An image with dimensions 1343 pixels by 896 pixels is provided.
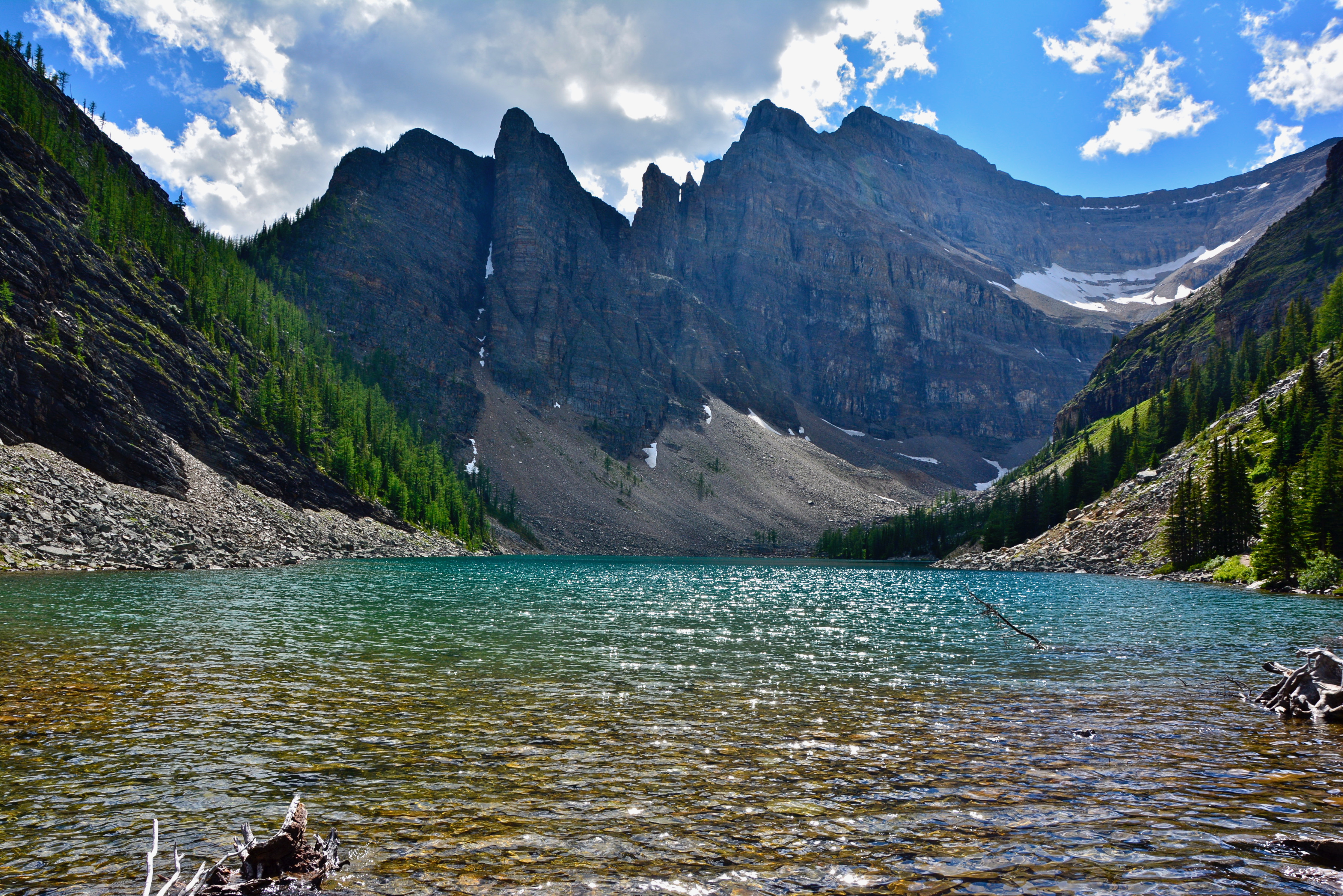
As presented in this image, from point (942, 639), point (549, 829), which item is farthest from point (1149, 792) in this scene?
point (942, 639)

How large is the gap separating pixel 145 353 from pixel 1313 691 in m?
108

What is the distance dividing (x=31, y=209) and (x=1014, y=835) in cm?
10852

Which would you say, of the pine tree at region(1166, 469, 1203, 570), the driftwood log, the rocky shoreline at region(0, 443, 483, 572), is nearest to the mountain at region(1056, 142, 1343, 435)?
the pine tree at region(1166, 469, 1203, 570)

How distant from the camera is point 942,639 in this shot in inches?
1181

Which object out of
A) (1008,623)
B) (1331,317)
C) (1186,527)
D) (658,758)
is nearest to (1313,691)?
(1008,623)

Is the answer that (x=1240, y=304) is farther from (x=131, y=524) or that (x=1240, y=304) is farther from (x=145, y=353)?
(x=145, y=353)

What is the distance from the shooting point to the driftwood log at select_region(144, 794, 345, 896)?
6.93 meters

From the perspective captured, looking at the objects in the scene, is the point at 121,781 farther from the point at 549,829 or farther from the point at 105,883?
the point at 549,829

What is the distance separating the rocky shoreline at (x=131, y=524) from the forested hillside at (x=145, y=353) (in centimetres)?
378

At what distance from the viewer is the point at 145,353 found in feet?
281

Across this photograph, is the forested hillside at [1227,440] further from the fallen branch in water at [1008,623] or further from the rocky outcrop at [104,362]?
the rocky outcrop at [104,362]

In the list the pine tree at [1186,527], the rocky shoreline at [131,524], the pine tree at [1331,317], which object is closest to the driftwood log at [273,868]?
the rocky shoreline at [131,524]

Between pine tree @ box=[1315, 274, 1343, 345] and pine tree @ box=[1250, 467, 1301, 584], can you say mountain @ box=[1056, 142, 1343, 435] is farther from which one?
pine tree @ box=[1250, 467, 1301, 584]

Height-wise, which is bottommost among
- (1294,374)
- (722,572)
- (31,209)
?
(722,572)
